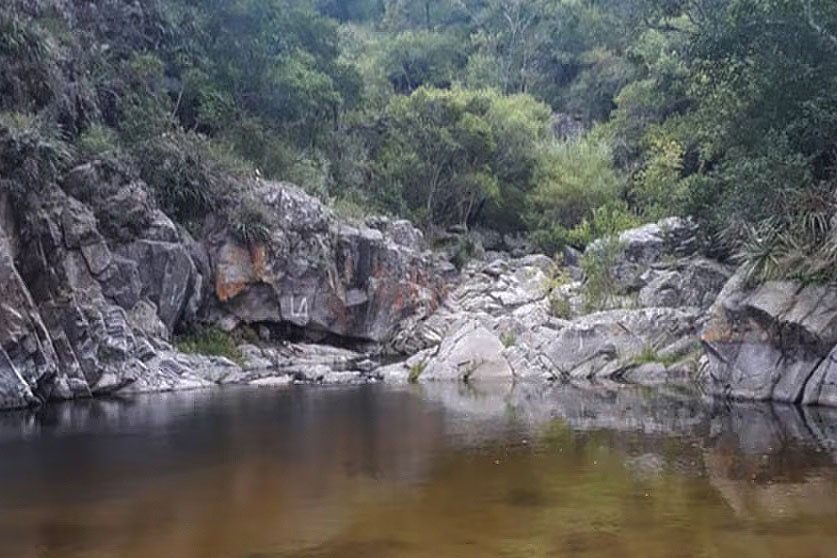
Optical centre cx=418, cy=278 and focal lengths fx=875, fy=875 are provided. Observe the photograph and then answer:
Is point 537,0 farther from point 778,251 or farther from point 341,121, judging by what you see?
point 778,251

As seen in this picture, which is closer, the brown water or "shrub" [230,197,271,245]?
the brown water

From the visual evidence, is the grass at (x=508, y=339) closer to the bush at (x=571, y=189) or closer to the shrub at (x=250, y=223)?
the shrub at (x=250, y=223)

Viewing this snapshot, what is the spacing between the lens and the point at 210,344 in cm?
2980

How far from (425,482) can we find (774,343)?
10.9 m

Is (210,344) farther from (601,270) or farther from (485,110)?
(485,110)

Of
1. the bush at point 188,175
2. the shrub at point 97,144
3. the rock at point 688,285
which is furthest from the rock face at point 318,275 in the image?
the rock at point 688,285

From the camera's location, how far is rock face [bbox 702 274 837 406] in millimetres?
17641

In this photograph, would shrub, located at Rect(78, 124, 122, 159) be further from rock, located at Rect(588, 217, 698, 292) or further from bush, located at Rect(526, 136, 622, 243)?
bush, located at Rect(526, 136, 622, 243)

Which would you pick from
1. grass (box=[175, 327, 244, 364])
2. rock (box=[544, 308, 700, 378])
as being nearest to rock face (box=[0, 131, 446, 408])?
grass (box=[175, 327, 244, 364])

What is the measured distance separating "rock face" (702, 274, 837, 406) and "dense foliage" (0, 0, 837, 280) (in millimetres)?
633

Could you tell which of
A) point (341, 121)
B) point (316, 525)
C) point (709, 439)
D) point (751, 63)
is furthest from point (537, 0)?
point (316, 525)

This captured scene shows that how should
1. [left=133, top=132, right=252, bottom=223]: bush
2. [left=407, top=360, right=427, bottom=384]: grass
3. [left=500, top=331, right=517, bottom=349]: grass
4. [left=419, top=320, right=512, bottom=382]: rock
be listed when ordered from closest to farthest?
[left=419, top=320, right=512, bottom=382]: rock
[left=407, top=360, right=427, bottom=384]: grass
[left=500, top=331, right=517, bottom=349]: grass
[left=133, top=132, right=252, bottom=223]: bush

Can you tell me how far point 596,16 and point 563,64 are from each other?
3885mm

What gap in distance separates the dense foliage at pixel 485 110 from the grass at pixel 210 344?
3829 mm
